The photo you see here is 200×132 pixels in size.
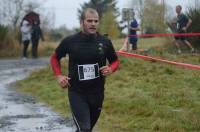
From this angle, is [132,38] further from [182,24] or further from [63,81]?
[63,81]

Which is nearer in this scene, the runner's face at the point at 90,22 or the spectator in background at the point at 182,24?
the runner's face at the point at 90,22

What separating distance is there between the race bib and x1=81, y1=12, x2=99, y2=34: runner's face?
0.41 m

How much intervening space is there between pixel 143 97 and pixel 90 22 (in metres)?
4.58

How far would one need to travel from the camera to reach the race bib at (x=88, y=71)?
22.4 feet

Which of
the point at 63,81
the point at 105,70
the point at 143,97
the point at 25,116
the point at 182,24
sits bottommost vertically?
the point at 25,116

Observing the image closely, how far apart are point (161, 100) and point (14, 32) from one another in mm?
19833

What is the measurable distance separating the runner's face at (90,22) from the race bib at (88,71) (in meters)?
0.41

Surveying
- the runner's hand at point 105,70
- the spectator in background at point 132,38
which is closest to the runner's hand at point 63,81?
the runner's hand at point 105,70

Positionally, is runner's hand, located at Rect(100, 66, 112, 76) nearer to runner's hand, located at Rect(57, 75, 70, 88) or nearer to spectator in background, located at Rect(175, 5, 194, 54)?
runner's hand, located at Rect(57, 75, 70, 88)

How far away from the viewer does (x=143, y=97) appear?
436 inches

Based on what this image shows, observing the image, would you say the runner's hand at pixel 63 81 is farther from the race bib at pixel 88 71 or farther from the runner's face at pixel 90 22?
the runner's face at pixel 90 22

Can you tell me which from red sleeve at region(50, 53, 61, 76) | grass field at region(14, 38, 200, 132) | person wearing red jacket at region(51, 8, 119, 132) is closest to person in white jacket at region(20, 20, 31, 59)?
grass field at region(14, 38, 200, 132)

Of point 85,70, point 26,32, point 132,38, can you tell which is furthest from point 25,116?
point 26,32

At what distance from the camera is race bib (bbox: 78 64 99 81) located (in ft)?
22.4
